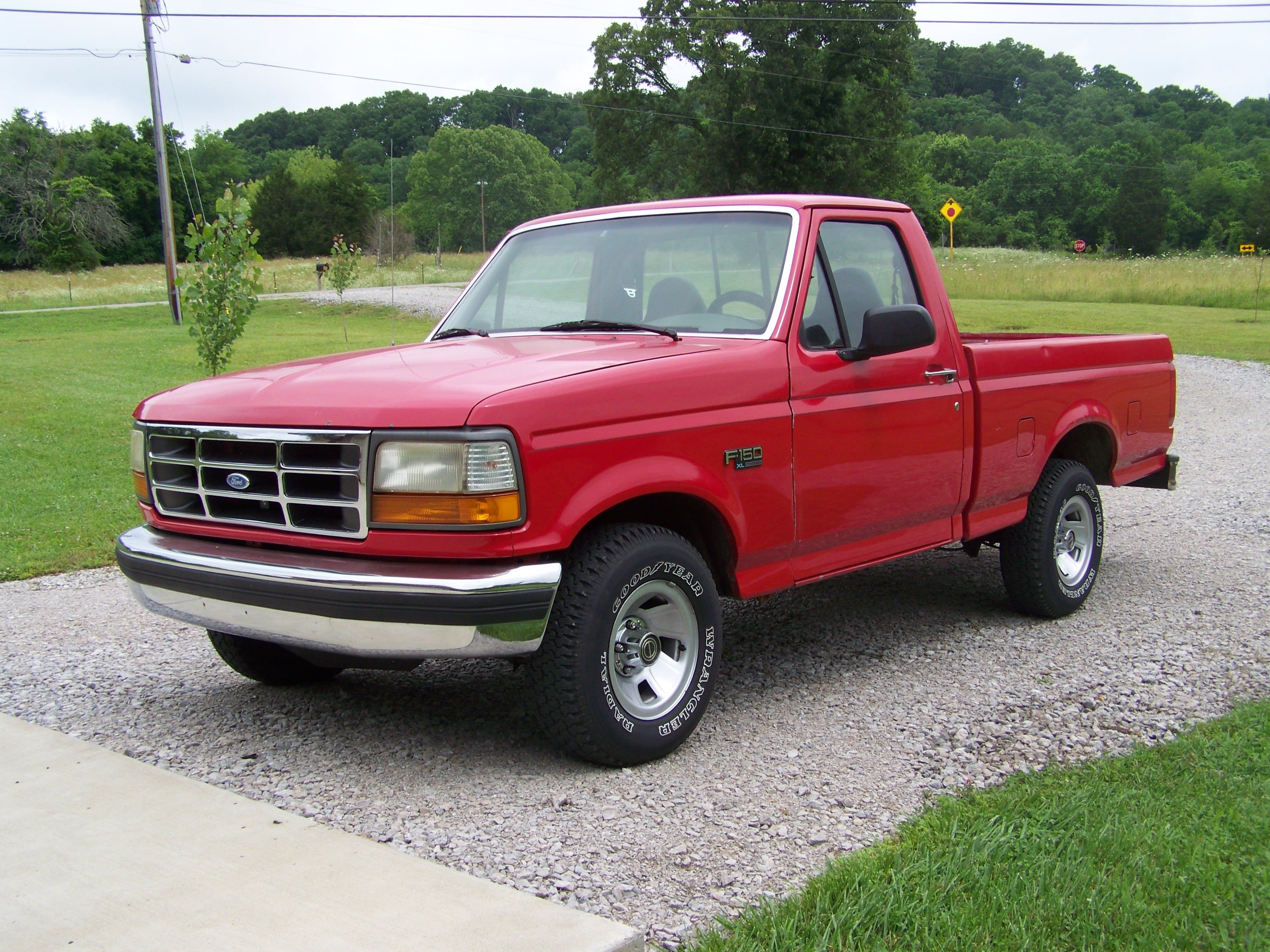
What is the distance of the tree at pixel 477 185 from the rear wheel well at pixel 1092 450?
74721 mm

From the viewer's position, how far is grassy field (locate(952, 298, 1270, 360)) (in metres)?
23.7

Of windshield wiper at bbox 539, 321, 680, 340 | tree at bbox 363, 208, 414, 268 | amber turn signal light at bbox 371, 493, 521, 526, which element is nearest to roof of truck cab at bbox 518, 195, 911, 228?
windshield wiper at bbox 539, 321, 680, 340

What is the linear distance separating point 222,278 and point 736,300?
9441mm

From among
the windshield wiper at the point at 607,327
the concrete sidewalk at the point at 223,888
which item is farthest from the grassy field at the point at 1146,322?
the concrete sidewalk at the point at 223,888

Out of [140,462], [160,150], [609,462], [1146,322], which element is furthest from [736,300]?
[160,150]

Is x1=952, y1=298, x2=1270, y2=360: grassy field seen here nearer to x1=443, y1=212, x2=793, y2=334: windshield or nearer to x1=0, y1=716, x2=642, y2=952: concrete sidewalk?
x1=443, y1=212, x2=793, y2=334: windshield

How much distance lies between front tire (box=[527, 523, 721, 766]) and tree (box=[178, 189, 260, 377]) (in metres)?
9.04

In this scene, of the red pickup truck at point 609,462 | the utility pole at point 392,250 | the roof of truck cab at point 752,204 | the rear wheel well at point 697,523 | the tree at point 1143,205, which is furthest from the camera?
the tree at point 1143,205

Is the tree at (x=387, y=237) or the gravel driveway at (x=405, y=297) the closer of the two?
the gravel driveway at (x=405, y=297)

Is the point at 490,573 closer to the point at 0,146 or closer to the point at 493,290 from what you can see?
the point at 493,290

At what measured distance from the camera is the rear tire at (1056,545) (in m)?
5.80

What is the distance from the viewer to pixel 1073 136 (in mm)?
111812

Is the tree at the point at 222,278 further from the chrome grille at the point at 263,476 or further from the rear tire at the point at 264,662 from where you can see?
the chrome grille at the point at 263,476

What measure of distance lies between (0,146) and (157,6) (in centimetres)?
4767
